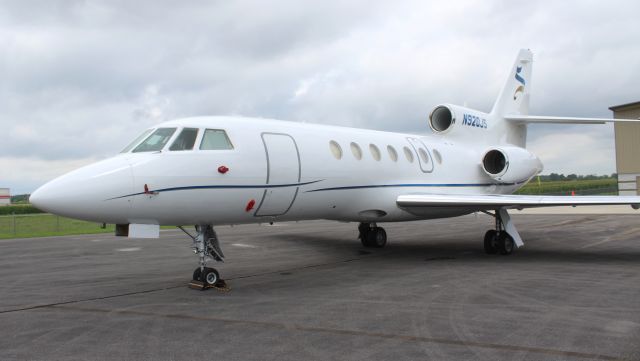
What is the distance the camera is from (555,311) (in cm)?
687

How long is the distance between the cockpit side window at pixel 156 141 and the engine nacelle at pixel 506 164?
1024 centimetres

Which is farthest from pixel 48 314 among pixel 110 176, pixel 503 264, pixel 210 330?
pixel 503 264

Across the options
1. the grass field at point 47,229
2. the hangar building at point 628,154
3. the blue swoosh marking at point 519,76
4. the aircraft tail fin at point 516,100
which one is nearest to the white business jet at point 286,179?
the aircraft tail fin at point 516,100

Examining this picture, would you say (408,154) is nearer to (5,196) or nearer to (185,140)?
(185,140)

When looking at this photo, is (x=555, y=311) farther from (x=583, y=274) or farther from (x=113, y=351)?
(x=113, y=351)

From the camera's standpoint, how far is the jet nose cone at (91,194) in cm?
747

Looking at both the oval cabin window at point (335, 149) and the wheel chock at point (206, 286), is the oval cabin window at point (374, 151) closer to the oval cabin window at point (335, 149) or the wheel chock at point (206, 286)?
the oval cabin window at point (335, 149)

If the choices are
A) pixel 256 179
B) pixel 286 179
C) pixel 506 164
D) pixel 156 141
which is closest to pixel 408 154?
pixel 506 164

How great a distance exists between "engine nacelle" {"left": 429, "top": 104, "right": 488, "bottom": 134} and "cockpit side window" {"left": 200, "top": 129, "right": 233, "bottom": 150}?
8612 mm

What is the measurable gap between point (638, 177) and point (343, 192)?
3992 cm

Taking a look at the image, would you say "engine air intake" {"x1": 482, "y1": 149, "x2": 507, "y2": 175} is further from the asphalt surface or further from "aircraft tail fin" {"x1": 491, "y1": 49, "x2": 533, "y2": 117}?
the asphalt surface

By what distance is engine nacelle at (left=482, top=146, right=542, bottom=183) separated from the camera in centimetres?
1594

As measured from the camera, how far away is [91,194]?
7.58 meters

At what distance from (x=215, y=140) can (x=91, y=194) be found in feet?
7.30
